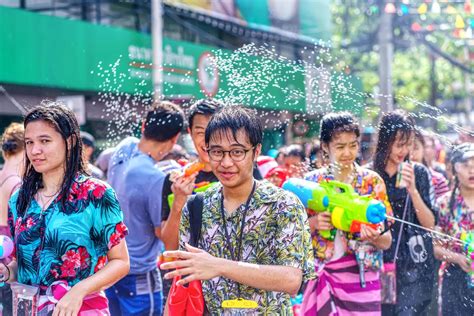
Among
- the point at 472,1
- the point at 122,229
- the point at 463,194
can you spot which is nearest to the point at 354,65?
the point at 472,1

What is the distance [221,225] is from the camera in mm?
2852

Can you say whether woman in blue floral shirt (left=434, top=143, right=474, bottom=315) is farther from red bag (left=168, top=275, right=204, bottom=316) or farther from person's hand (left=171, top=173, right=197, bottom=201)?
red bag (left=168, top=275, right=204, bottom=316)

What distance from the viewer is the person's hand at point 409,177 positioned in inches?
183

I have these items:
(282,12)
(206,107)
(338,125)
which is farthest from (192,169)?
(282,12)

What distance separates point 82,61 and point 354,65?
1445cm

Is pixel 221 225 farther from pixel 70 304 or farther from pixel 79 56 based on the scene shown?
pixel 79 56

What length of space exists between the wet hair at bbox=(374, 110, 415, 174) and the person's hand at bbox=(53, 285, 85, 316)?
8.19 ft

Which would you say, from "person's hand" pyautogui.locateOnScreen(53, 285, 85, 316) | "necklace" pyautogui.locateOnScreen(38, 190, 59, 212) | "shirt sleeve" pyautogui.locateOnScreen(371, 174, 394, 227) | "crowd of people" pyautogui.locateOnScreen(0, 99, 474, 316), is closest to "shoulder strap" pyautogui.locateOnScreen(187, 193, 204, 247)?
"crowd of people" pyautogui.locateOnScreen(0, 99, 474, 316)

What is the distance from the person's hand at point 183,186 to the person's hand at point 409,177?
4.92 ft

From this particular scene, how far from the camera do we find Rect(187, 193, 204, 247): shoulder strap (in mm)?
2881

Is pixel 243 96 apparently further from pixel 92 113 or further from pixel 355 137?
pixel 92 113

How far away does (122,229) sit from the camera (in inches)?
120

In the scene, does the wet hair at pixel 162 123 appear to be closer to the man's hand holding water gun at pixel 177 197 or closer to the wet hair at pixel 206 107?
the wet hair at pixel 206 107

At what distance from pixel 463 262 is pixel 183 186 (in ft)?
6.69
